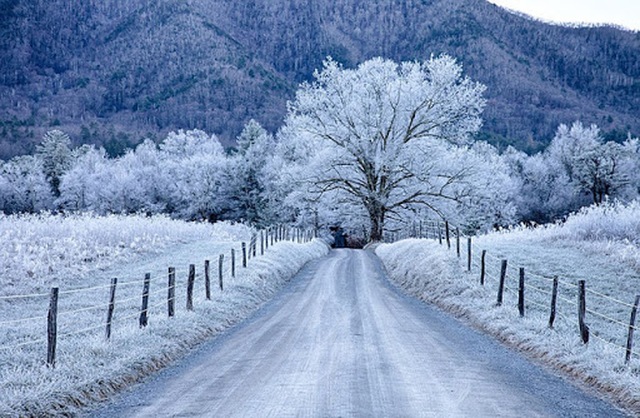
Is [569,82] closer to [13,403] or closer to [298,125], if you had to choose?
[298,125]

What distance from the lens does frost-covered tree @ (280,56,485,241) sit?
4203 centimetres

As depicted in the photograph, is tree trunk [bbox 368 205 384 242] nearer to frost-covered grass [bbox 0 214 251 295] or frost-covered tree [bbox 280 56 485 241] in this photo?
frost-covered tree [bbox 280 56 485 241]

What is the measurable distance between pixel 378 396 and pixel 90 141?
159199mm

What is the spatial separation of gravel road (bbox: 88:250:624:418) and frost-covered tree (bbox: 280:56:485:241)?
1093 inches

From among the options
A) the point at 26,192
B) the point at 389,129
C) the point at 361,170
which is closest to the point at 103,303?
the point at 389,129

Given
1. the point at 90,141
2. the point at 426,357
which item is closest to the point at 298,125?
the point at 426,357

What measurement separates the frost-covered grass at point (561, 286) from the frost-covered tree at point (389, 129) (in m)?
10.5

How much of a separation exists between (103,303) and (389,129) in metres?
28.7

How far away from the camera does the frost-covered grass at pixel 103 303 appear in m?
8.80

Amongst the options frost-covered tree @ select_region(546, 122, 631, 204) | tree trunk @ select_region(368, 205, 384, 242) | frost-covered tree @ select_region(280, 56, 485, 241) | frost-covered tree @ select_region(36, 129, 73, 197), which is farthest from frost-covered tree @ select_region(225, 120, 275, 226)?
frost-covered tree @ select_region(546, 122, 631, 204)

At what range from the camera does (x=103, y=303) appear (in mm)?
17422

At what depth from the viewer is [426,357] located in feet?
36.5

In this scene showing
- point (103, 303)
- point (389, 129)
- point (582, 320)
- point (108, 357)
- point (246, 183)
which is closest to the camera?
point (108, 357)

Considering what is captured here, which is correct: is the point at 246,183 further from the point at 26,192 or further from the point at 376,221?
the point at 26,192
